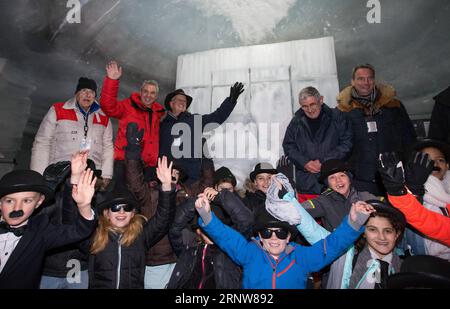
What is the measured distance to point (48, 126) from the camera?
368 centimetres

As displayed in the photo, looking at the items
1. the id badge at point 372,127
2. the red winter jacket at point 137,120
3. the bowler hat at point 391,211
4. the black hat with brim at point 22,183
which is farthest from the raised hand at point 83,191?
the id badge at point 372,127

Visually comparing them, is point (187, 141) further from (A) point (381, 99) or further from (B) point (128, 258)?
(A) point (381, 99)

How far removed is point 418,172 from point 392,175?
358 mm


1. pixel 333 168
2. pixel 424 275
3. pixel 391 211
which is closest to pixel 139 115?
pixel 333 168

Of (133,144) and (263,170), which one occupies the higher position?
(133,144)

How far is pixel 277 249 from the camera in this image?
224 centimetres

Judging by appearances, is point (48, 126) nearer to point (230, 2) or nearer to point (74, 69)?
point (230, 2)

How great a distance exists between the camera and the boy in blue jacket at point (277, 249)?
6.71ft

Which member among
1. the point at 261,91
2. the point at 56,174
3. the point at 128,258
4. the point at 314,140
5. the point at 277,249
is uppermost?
the point at 261,91

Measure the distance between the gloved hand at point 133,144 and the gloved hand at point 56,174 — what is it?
666 millimetres

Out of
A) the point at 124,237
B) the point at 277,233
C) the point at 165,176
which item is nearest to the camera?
the point at 277,233

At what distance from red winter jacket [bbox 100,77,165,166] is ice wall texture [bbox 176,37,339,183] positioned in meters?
2.11

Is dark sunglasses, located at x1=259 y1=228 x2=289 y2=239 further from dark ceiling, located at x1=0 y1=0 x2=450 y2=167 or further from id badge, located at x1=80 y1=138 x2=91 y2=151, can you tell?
dark ceiling, located at x1=0 y1=0 x2=450 y2=167
